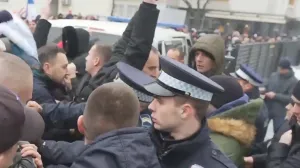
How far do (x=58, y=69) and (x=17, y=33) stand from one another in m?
0.40

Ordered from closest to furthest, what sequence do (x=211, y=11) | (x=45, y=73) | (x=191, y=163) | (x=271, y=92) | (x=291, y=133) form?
(x=191, y=163) < (x=291, y=133) < (x=45, y=73) < (x=271, y=92) < (x=211, y=11)

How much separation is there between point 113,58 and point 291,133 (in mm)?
1424

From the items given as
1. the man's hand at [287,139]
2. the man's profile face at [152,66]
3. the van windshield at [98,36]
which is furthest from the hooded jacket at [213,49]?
the van windshield at [98,36]

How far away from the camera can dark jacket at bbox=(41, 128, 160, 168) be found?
1886 millimetres

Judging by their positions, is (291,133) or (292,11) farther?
(292,11)

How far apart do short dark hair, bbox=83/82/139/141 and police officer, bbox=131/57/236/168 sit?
0.21 metres

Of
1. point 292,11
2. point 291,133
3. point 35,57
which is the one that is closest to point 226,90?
point 291,133

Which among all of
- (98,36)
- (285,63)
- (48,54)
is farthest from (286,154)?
(98,36)

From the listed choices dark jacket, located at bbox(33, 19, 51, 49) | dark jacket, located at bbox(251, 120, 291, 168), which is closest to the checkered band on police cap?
dark jacket, located at bbox(251, 120, 291, 168)

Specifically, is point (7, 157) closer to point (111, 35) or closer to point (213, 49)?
point (213, 49)

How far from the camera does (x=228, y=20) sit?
28.6 metres

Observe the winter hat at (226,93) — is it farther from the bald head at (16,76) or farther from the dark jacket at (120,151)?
the bald head at (16,76)

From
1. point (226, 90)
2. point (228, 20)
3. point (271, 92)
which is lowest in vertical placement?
point (228, 20)

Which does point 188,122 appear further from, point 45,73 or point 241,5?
point 241,5
